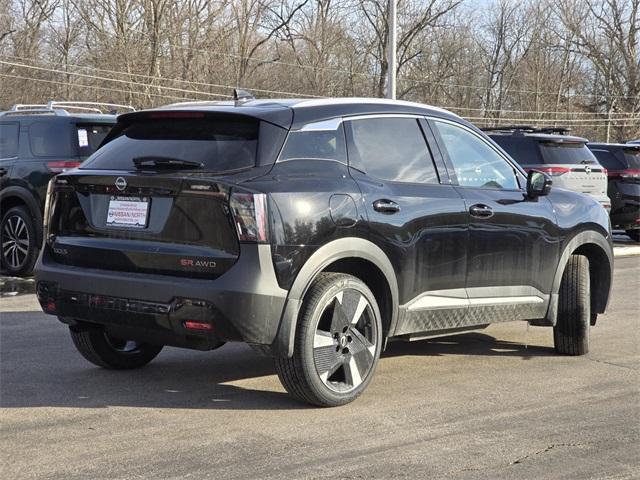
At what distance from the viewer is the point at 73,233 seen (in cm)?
579

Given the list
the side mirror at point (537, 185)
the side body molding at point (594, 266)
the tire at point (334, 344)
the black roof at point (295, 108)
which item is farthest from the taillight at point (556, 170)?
the tire at point (334, 344)

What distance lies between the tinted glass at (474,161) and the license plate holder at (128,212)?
2.18m

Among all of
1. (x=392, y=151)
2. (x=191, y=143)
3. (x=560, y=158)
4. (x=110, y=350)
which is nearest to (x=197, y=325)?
(x=191, y=143)

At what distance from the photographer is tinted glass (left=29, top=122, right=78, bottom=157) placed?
11.7 metres

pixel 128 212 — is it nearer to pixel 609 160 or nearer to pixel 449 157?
pixel 449 157

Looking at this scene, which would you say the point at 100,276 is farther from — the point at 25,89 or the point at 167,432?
the point at 25,89

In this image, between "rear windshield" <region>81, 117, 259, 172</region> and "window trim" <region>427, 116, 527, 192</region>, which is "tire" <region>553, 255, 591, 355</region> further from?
"rear windshield" <region>81, 117, 259, 172</region>

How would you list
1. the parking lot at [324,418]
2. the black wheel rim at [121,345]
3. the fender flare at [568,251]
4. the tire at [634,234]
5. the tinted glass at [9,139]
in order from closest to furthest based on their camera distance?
1. the parking lot at [324,418]
2. the black wheel rim at [121,345]
3. the fender flare at [568,251]
4. the tinted glass at [9,139]
5. the tire at [634,234]

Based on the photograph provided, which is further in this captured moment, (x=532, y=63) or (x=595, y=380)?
(x=532, y=63)

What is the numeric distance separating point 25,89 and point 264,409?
37.6 m

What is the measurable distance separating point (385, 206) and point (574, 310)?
7.25 feet

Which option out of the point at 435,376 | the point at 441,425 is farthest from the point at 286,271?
the point at 435,376

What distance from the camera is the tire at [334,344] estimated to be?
5.39 meters

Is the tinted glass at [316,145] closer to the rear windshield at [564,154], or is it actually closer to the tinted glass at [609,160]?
the rear windshield at [564,154]
